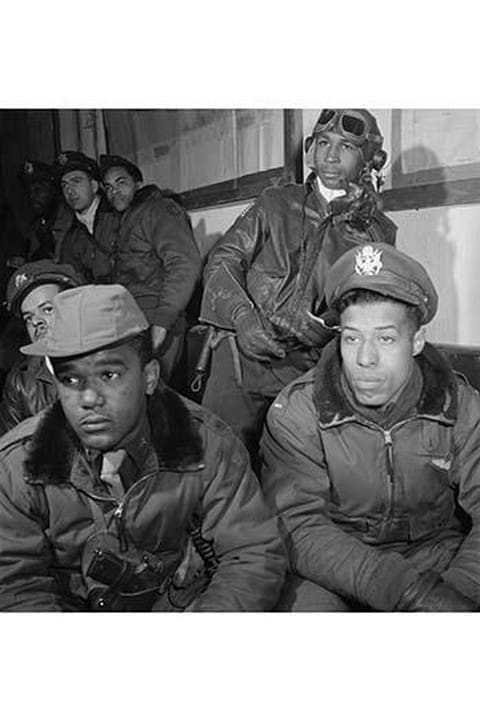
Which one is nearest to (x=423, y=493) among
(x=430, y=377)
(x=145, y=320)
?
(x=430, y=377)

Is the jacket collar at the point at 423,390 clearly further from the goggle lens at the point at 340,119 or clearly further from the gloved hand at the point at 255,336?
the goggle lens at the point at 340,119

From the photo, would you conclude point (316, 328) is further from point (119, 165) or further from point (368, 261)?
point (119, 165)

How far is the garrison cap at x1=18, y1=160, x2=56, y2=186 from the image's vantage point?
5.95 ft

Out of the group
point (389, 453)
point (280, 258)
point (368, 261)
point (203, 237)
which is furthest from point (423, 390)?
point (203, 237)

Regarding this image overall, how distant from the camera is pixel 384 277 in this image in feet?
5.74

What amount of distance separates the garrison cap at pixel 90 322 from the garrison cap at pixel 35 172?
22 centimetres

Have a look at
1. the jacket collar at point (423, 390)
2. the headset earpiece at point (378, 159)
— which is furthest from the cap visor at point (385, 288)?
the headset earpiece at point (378, 159)

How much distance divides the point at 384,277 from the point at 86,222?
58 centimetres

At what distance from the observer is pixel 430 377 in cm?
181

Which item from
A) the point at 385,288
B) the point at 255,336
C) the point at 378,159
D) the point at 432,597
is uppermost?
the point at 378,159

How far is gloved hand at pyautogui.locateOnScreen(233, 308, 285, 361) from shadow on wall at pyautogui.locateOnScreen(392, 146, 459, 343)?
30 centimetres

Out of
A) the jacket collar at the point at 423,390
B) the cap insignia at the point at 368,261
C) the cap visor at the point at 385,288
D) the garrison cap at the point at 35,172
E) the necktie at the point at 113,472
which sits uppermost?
the garrison cap at the point at 35,172

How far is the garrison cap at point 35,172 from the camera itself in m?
1.81
